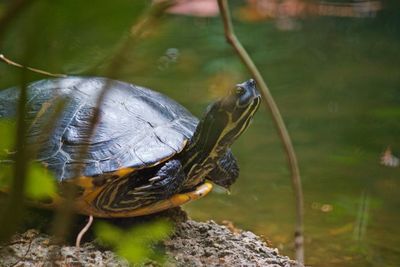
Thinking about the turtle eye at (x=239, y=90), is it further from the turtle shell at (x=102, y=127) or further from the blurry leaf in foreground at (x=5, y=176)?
the blurry leaf in foreground at (x=5, y=176)

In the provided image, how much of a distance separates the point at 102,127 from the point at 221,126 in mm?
274

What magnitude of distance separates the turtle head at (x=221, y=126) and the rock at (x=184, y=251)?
142 mm

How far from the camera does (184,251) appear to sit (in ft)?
4.68

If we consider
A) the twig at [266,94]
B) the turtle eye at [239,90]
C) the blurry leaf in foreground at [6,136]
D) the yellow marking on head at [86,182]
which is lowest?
the blurry leaf in foreground at [6,136]

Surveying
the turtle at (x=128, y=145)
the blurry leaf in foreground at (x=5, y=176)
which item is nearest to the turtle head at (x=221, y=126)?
the turtle at (x=128, y=145)

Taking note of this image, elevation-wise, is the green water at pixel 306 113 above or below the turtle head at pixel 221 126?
above

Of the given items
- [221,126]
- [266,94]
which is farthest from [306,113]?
[266,94]

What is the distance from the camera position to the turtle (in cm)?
144

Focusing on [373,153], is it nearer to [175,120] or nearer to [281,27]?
[175,120]

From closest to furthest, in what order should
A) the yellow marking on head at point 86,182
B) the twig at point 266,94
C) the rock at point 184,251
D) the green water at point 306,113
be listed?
the twig at point 266,94 < the green water at point 306,113 < the rock at point 184,251 < the yellow marking on head at point 86,182

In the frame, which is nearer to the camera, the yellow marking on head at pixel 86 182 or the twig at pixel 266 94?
the twig at pixel 266 94

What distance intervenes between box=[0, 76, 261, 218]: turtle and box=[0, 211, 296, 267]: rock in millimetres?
79

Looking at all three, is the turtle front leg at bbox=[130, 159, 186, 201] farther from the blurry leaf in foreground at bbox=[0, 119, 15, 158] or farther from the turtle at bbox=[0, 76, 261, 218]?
the blurry leaf in foreground at bbox=[0, 119, 15, 158]

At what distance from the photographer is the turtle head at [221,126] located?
4.73 ft
